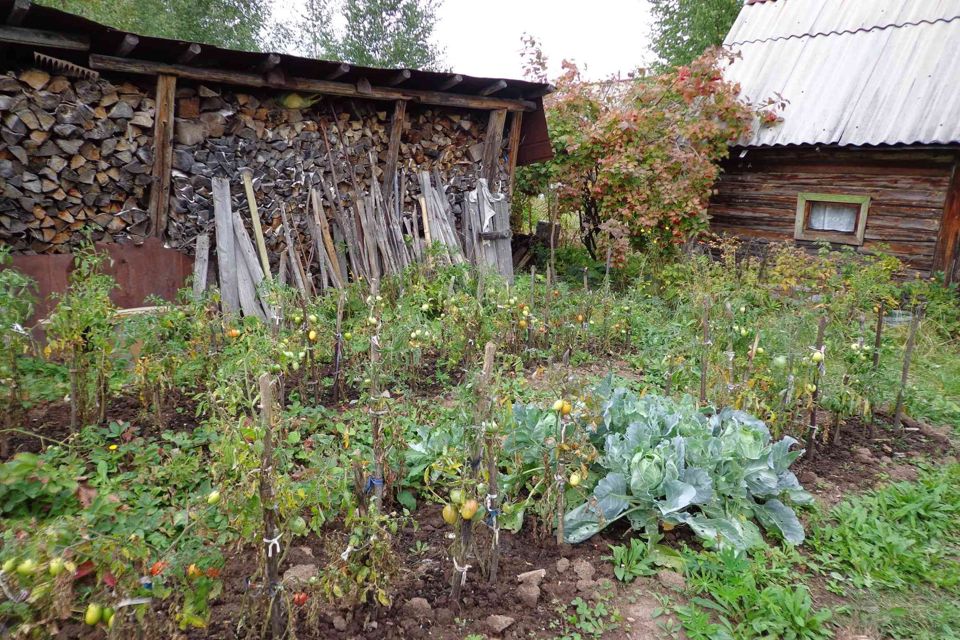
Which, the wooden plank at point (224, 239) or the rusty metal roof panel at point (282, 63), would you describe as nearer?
the rusty metal roof panel at point (282, 63)

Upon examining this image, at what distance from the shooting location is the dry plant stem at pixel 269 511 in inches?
68.2

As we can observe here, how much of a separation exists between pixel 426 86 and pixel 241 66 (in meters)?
2.10

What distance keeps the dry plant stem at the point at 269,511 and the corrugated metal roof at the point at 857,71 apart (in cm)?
816

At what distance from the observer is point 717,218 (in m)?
9.22

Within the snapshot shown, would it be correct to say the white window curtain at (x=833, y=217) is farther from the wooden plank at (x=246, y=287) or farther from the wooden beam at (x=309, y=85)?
the wooden plank at (x=246, y=287)

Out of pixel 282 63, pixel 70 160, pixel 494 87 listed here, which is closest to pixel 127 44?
pixel 70 160

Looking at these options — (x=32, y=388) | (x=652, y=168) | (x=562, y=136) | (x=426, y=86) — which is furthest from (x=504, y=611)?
(x=562, y=136)

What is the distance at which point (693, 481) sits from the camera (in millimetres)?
2662

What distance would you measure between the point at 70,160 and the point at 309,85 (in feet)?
7.35

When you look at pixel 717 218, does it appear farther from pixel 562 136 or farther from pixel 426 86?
pixel 426 86

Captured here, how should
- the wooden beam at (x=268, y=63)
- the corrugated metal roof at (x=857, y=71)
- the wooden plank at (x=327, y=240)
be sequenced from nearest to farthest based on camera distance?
the wooden beam at (x=268, y=63) → the wooden plank at (x=327, y=240) → the corrugated metal roof at (x=857, y=71)

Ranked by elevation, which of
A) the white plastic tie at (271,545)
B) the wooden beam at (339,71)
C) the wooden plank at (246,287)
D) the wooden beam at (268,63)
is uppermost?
the wooden beam at (339,71)

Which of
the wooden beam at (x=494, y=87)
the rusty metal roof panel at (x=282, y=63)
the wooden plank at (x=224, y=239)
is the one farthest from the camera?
the wooden beam at (x=494, y=87)

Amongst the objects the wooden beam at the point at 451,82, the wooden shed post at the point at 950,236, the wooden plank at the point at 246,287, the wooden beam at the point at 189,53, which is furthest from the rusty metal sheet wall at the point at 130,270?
the wooden shed post at the point at 950,236
